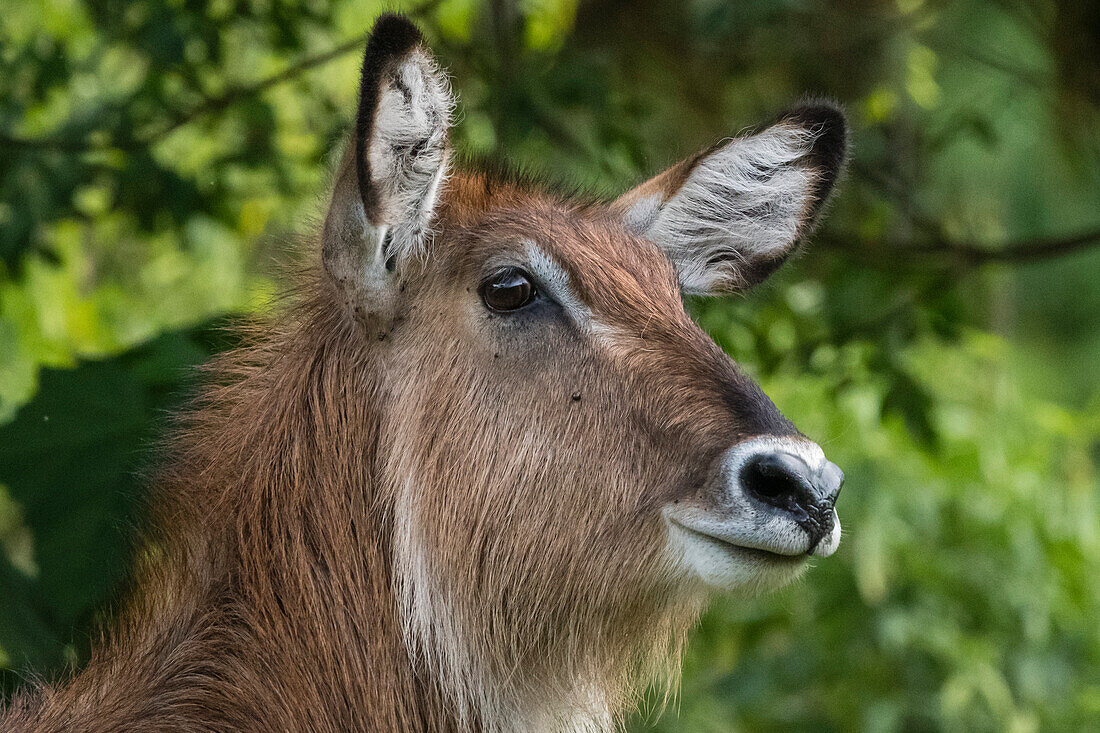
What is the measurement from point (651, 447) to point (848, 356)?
2.64 meters

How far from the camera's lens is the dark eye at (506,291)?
3010 millimetres

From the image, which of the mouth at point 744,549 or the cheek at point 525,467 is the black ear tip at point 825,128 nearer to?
the cheek at point 525,467

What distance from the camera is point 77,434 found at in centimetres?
354

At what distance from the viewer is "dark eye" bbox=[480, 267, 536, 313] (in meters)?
3.01

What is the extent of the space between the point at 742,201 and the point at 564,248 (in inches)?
37.8

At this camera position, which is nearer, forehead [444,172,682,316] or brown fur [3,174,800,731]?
brown fur [3,174,800,731]

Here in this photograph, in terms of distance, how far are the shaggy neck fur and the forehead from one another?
45cm

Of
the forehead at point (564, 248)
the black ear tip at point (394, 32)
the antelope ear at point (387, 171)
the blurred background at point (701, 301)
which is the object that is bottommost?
the blurred background at point (701, 301)

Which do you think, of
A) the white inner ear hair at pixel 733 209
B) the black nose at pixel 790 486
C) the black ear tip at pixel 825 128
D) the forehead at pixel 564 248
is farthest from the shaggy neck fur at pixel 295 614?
the black ear tip at pixel 825 128

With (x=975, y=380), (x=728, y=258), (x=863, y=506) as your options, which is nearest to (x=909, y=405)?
(x=863, y=506)

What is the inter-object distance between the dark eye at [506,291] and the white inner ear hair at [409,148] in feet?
0.73

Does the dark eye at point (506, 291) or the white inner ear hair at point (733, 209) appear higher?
the dark eye at point (506, 291)

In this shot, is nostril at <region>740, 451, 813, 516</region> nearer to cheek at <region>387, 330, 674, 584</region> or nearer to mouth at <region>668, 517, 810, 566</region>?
mouth at <region>668, 517, 810, 566</region>

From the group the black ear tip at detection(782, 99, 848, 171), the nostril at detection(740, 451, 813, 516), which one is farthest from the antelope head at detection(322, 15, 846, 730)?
the black ear tip at detection(782, 99, 848, 171)
